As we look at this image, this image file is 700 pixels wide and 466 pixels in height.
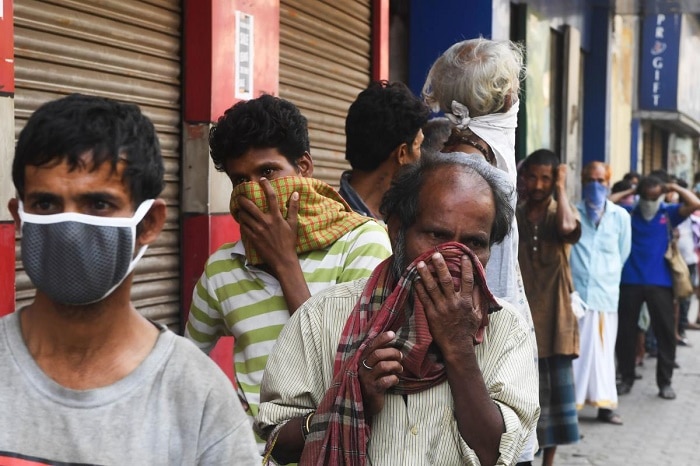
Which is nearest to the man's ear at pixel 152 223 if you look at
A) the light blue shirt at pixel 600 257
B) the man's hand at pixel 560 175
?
the man's hand at pixel 560 175

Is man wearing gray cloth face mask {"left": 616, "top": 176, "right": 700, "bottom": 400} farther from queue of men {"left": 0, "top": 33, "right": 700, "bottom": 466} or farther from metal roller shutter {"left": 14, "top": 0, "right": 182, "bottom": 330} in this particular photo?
queue of men {"left": 0, "top": 33, "right": 700, "bottom": 466}

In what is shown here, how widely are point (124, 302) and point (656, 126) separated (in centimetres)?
2570

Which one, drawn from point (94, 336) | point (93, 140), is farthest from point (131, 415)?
point (93, 140)

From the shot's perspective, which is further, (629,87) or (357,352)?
(629,87)

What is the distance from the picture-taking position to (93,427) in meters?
1.72

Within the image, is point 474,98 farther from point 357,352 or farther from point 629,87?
point 629,87

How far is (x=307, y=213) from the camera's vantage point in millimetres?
3131

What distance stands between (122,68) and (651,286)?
6964 millimetres

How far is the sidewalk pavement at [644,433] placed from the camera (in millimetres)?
7742

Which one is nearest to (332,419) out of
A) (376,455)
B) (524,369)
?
(376,455)

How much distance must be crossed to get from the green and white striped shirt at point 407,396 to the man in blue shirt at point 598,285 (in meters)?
6.53

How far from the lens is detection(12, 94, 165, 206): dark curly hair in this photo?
1761 millimetres

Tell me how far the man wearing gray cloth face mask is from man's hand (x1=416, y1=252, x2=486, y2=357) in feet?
26.8

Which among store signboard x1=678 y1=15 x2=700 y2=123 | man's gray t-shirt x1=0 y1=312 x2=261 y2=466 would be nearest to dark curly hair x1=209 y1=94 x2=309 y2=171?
man's gray t-shirt x1=0 y1=312 x2=261 y2=466
